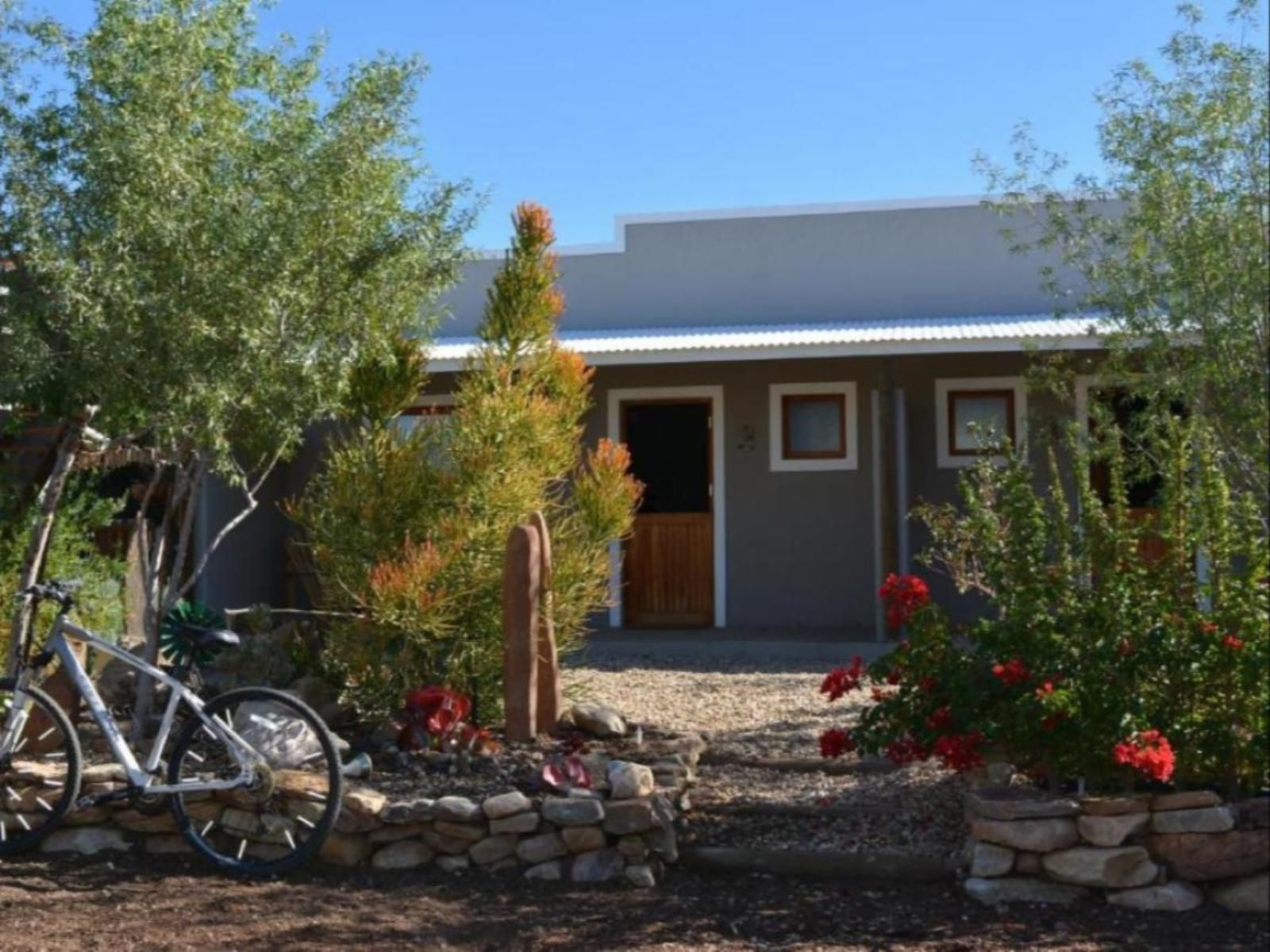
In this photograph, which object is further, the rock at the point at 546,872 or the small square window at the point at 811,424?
the small square window at the point at 811,424

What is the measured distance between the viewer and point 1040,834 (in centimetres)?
534

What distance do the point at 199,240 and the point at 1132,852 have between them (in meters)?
4.33

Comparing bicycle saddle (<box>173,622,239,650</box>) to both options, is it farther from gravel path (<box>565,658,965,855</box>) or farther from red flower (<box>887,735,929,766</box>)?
red flower (<box>887,735,929,766</box>)

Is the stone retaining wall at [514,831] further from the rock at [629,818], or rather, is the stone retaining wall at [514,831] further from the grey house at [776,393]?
the grey house at [776,393]

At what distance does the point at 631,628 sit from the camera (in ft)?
43.1

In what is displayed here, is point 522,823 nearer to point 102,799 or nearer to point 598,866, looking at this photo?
point 598,866

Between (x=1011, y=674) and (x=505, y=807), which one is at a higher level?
(x=1011, y=674)

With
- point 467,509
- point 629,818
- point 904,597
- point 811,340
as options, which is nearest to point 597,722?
point 467,509

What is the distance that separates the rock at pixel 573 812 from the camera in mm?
5812

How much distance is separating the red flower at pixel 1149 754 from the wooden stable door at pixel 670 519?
7.91m

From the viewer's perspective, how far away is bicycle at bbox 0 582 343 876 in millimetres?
5930

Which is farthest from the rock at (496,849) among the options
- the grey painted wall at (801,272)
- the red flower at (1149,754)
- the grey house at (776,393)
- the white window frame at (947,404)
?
the grey painted wall at (801,272)

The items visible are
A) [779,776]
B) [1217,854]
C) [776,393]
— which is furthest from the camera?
[776,393]

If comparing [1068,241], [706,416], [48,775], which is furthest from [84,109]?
[706,416]
